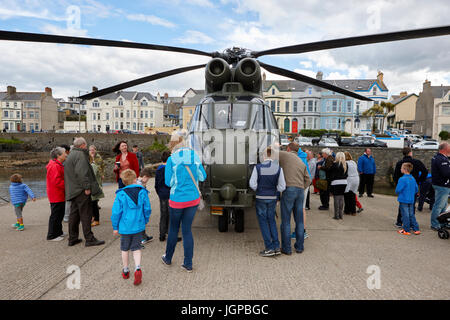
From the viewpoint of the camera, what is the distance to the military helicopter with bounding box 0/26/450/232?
14.9 feet

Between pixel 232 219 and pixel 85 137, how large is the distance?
1890 inches

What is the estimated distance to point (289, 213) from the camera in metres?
4.72

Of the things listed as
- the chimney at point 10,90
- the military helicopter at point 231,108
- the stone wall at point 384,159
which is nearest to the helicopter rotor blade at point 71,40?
the military helicopter at point 231,108

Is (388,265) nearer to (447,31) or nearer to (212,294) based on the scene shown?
(212,294)

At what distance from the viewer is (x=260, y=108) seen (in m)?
5.91

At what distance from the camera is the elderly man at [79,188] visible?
16.1ft

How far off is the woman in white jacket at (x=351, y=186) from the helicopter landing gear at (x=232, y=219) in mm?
3466

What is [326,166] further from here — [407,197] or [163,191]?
[163,191]

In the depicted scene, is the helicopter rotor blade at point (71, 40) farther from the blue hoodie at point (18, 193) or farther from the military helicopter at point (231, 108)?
the blue hoodie at point (18, 193)

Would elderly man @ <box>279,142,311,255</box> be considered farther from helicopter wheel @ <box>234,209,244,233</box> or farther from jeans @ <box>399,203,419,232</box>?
jeans @ <box>399,203,419,232</box>

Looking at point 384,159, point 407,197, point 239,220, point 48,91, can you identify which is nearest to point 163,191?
point 239,220

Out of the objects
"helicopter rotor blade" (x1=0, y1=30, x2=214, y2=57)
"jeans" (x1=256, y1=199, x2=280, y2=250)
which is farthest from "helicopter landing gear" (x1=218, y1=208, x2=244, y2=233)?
"helicopter rotor blade" (x1=0, y1=30, x2=214, y2=57)

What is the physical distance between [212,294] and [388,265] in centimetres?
286
